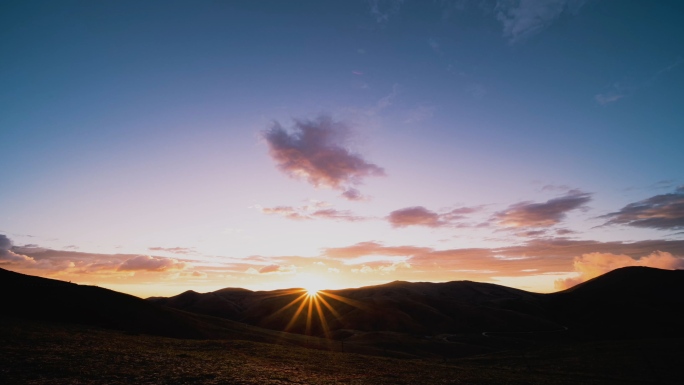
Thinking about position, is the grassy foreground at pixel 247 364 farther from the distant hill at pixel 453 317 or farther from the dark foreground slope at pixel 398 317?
the dark foreground slope at pixel 398 317

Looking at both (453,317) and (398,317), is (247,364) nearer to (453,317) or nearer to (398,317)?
(398,317)

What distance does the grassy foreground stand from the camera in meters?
28.1

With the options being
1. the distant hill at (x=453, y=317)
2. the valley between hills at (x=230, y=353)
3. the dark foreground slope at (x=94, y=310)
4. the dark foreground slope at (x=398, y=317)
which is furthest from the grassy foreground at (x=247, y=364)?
the dark foreground slope at (x=398, y=317)

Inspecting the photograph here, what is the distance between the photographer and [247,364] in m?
38.9

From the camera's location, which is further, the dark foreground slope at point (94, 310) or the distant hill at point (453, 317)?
the distant hill at point (453, 317)

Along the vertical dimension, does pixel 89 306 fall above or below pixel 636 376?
above

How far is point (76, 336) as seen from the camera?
146 ft

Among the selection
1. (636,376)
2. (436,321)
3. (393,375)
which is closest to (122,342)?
(393,375)

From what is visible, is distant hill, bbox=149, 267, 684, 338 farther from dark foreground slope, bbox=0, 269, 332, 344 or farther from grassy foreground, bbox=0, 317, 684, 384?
Result: grassy foreground, bbox=0, 317, 684, 384

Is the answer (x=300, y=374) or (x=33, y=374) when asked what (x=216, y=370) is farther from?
(x=33, y=374)

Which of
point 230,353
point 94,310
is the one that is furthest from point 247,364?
point 94,310

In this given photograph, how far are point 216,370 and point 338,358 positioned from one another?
81.2 ft

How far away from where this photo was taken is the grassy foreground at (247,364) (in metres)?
28.1

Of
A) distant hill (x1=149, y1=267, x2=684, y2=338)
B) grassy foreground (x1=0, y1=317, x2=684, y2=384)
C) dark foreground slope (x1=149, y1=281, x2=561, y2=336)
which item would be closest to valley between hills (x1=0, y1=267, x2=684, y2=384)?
grassy foreground (x1=0, y1=317, x2=684, y2=384)
